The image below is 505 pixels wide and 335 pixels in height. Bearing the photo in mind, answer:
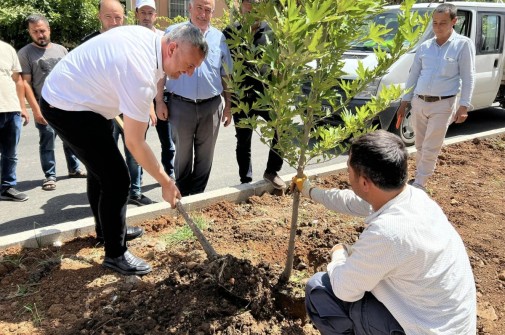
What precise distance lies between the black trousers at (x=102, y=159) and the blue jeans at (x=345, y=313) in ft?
4.63

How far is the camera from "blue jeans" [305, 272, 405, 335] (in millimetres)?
2002

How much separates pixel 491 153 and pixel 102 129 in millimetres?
5848

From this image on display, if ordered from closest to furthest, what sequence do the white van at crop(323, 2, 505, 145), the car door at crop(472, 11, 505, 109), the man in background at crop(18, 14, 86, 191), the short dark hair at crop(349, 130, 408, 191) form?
the short dark hair at crop(349, 130, 408, 191) → the man in background at crop(18, 14, 86, 191) → the white van at crop(323, 2, 505, 145) → the car door at crop(472, 11, 505, 109)

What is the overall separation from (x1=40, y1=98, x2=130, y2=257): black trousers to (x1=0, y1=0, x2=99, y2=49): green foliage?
421 inches

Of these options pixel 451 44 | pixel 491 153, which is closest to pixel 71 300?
pixel 451 44

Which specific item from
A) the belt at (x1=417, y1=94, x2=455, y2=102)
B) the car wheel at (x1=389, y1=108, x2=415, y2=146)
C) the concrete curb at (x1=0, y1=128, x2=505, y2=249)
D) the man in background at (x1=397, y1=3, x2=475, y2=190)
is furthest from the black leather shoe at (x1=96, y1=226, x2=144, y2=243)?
the car wheel at (x1=389, y1=108, x2=415, y2=146)

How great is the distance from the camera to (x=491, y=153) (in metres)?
6.50

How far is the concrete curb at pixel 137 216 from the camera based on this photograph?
331 centimetres

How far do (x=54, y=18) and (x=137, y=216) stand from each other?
34.6ft

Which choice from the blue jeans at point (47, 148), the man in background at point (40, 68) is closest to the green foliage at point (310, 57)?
the man in background at point (40, 68)

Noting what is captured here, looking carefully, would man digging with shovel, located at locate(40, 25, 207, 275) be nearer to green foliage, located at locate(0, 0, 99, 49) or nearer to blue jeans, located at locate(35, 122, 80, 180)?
blue jeans, located at locate(35, 122, 80, 180)

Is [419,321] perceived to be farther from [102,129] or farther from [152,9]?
[152,9]

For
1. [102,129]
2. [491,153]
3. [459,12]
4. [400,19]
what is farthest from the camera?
[459,12]

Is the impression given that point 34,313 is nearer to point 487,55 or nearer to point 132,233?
point 132,233
